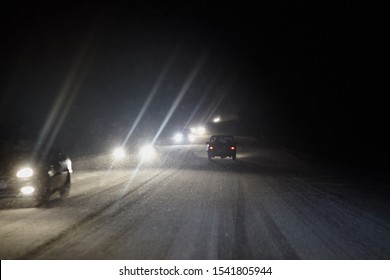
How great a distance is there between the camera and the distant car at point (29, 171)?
1189cm

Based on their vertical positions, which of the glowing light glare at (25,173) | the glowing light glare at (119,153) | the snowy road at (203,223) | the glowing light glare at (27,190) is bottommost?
the snowy road at (203,223)

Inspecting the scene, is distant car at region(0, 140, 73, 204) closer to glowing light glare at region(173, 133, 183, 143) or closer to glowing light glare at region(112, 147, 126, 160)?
glowing light glare at region(112, 147, 126, 160)

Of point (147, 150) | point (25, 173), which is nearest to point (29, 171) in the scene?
point (25, 173)

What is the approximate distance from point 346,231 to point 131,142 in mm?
32251

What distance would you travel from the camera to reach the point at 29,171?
12.2 m

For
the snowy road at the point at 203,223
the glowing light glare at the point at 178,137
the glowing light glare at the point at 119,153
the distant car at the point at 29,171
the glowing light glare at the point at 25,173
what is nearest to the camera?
the snowy road at the point at 203,223

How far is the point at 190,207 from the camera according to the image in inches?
470

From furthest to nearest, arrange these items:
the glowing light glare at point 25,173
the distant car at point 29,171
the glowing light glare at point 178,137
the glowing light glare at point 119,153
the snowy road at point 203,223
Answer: the glowing light glare at point 178,137 → the glowing light glare at point 119,153 → the glowing light glare at point 25,173 → the distant car at point 29,171 → the snowy road at point 203,223

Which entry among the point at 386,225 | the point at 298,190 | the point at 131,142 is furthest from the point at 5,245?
the point at 131,142

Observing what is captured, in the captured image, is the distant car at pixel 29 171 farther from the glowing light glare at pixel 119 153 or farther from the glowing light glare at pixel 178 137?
the glowing light glare at pixel 178 137

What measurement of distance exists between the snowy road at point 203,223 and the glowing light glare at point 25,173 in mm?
844

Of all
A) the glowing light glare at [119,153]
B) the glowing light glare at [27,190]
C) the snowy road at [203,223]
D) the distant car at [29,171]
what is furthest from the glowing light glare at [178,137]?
the glowing light glare at [27,190]

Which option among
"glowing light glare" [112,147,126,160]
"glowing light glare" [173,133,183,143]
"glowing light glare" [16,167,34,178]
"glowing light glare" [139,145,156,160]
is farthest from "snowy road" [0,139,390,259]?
"glowing light glare" [173,133,183,143]
